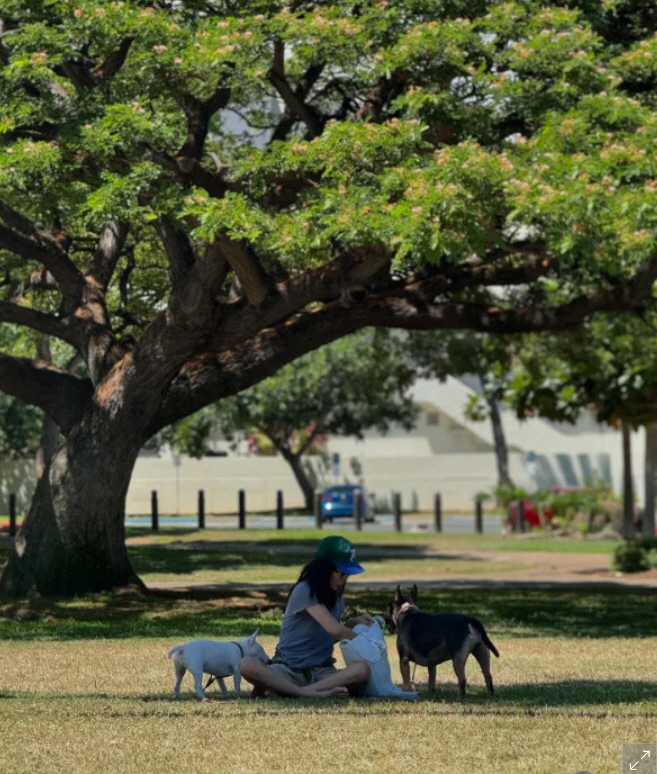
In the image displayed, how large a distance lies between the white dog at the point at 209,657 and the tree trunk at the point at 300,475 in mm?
43213

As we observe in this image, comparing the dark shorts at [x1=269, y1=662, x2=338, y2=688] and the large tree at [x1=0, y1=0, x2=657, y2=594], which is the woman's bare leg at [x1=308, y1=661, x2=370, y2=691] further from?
the large tree at [x1=0, y1=0, x2=657, y2=594]

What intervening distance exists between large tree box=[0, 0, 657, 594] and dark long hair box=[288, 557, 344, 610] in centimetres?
464

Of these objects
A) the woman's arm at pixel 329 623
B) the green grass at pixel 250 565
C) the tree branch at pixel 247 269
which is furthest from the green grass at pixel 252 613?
the woman's arm at pixel 329 623

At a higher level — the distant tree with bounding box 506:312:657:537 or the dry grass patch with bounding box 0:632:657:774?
the distant tree with bounding box 506:312:657:537

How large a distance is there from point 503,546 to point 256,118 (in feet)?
53.6

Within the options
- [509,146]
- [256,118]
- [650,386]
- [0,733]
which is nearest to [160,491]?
[650,386]

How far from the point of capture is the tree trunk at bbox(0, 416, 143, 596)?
18375 millimetres

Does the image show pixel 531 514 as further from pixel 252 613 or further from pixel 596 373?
pixel 252 613

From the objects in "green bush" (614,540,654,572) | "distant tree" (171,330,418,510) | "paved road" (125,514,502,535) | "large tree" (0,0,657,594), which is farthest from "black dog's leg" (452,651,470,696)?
"distant tree" (171,330,418,510)

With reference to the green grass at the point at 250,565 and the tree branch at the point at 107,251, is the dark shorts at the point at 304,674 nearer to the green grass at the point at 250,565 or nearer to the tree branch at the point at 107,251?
the tree branch at the point at 107,251

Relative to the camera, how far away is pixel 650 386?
26750 mm

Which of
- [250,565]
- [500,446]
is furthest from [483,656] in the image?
[500,446]

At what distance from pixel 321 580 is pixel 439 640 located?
0.86 meters

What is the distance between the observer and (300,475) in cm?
5478
